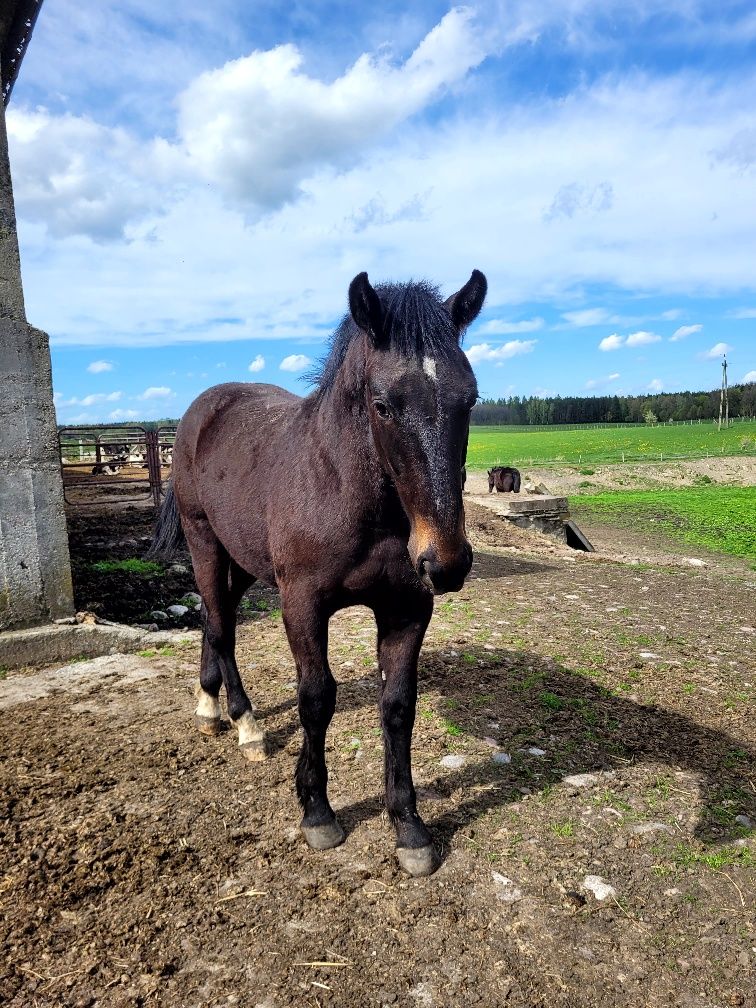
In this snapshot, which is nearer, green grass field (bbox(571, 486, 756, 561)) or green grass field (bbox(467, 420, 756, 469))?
green grass field (bbox(571, 486, 756, 561))

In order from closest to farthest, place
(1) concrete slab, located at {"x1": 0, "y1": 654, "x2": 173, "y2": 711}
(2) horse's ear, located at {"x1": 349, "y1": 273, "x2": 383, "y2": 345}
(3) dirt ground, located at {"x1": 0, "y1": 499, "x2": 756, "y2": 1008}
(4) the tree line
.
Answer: (3) dirt ground, located at {"x1": 0, "y1": 499, "x2": 756, "y2": 1008} → (2) horse's ear, located at {"x1": 349, "y1": 273, "x2": 383, "y2": 345} → (1) concrete slab, located at {"x1": 0, "y1": 654, "x2": 173, "y2": 711} → (4) the tree line

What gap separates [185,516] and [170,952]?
109 inches

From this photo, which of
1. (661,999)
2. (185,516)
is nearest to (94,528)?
(185,516)

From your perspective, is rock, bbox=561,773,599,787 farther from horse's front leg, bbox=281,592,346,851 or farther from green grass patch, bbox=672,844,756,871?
horse's front leg, bbox=281,592,346,851

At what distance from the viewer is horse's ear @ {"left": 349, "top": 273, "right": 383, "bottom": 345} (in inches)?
91.7

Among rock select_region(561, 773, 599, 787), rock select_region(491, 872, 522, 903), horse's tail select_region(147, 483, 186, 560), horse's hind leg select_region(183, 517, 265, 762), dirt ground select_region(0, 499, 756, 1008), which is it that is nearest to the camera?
dirt ground select_region(0, 499, 756, 1008)

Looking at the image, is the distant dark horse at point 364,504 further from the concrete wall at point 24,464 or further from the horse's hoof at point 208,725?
the concrete wall at point 24,464

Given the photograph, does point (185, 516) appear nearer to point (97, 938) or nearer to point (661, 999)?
point (97, 938)

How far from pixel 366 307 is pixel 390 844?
2387mm

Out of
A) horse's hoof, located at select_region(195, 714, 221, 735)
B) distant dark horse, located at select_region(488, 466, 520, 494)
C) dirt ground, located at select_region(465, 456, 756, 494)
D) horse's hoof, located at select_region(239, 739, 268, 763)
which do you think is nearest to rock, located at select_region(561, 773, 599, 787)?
horse's hoof, located at select_region(239, 739, 268, 763)

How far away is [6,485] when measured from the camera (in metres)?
5.39

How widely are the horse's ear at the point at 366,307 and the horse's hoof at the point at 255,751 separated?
258 centimetres

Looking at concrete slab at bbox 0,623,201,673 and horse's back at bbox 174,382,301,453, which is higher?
horse's back at bbox 174,382,301,453

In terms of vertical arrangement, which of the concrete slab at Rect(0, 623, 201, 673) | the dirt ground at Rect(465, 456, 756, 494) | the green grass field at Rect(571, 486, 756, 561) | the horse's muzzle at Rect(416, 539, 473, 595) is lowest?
the green grass field at Rect(571, 486, 756, 561)
